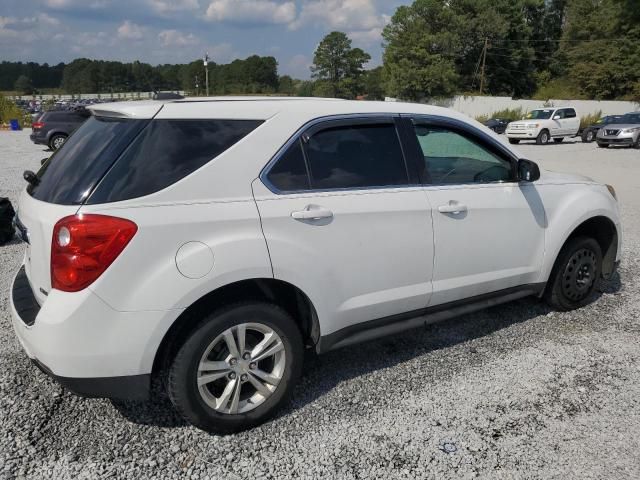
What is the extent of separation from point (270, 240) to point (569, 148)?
2501 cm

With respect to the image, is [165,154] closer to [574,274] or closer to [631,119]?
[574,274]

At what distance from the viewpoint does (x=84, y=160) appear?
2.59m

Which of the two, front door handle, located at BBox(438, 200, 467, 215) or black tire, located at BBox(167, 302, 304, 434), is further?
front door handle, located at BBox(438, 200, 467, 215)

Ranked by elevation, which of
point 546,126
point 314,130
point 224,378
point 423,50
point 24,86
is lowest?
point 224,378

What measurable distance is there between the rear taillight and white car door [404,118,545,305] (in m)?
1.90

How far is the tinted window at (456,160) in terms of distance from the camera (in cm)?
344

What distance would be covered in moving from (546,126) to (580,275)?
23976 mm

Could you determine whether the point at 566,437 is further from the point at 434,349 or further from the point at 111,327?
the point at 111,327

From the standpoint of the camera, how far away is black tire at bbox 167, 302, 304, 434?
8.47 feet

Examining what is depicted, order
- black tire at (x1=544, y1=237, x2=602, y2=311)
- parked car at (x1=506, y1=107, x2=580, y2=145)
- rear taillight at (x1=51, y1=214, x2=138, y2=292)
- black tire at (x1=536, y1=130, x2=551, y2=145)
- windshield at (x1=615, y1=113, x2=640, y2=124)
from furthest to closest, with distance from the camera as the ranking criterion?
1. black tire at (x1=536, y1=130, x2=551, y2=145)
2. parked car at (x1=506, y1=107, x2=580, y2=145)
3. windshield at (x1=615, y1=113, x2=640, y2=124)
4. black tire at (x1=544, y1=237, x2=602, y2=311)
5. rear taillight at (x1=51, y1=214, x2=138, y2=292)

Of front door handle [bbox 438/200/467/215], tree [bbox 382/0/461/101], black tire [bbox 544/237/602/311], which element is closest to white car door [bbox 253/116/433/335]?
front door handle [bbox 438/200/467/215]

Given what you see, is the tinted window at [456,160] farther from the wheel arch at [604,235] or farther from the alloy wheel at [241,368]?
the alloy wheel at [241,368]

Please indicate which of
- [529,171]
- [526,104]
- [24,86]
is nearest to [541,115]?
[526,104]

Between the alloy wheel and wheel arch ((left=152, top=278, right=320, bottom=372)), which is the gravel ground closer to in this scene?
the alloy wheel
